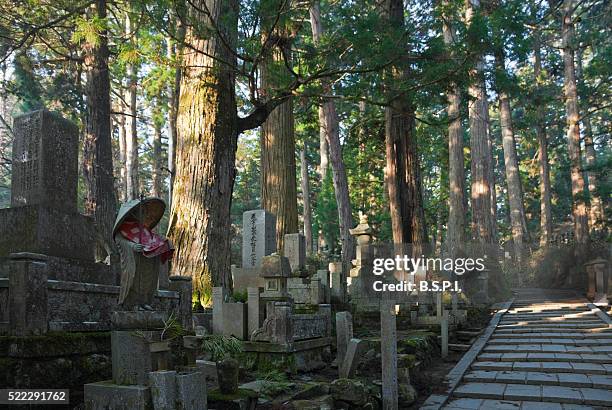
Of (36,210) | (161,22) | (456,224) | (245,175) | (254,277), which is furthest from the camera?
(245,175)

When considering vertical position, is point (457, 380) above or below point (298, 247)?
below

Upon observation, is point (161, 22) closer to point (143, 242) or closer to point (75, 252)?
point (75, 252)

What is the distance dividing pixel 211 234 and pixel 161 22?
3.73m

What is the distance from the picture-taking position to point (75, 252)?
21.4 ft

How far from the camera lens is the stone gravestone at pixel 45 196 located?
616 centimetres

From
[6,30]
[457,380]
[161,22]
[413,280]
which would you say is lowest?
[457,380]

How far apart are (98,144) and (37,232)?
825 cm

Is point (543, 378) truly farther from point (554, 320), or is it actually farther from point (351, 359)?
point (554, 320)

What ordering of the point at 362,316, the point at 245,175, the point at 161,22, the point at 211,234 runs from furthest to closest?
the point at 245,175
the point at 362,316
the point at 211,234
the point at 161,22

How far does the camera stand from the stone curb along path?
755cm

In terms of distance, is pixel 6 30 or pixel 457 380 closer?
pixel 457 380

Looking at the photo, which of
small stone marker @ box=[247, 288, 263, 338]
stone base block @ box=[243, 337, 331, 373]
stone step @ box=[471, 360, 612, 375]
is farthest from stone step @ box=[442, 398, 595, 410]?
small stone marker @ box=[247, 288, 263, 338]

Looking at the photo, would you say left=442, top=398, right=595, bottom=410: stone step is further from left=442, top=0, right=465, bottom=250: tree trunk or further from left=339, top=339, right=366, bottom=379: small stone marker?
left=442, top=0, right=465, bottom=250: tree trunk

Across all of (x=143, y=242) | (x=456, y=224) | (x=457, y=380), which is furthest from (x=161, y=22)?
(x=456, y=224)
